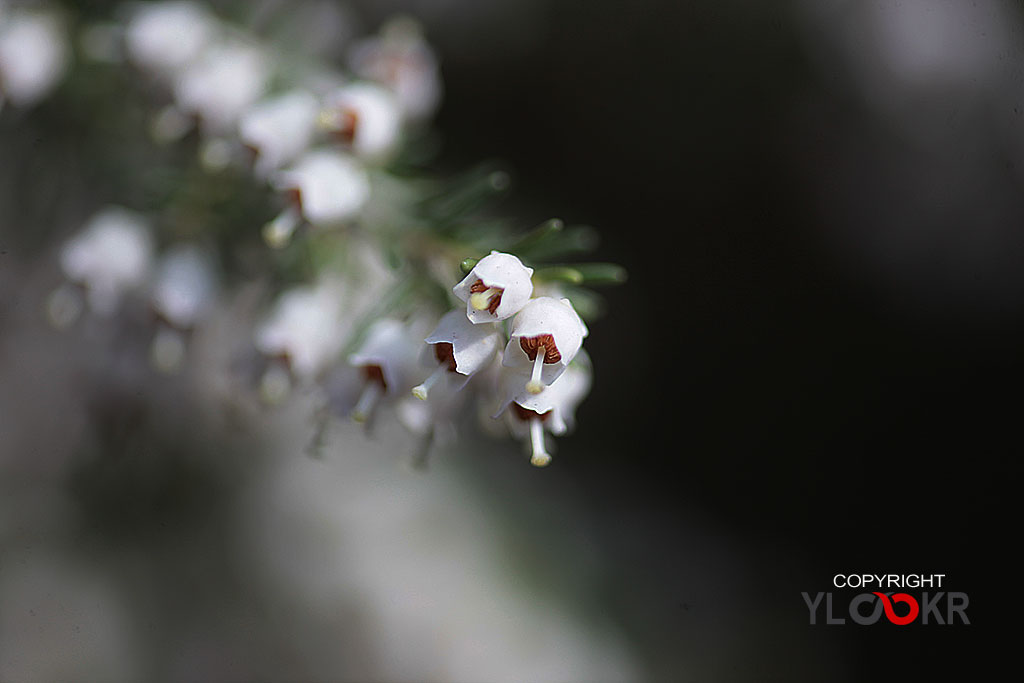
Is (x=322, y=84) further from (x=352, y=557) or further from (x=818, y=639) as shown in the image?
(x=818, y=639)

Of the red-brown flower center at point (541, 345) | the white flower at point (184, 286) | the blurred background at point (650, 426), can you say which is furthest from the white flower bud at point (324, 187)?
the blurred background at point (650, 426)

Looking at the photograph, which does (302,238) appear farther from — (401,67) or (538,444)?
(538,444)

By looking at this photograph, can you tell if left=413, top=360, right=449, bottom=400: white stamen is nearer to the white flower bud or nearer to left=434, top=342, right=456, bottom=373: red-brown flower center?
left=434, top=342, right=456, bottom=373: red-brown flower center

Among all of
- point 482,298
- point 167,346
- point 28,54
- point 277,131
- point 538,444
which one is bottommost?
point 538,444

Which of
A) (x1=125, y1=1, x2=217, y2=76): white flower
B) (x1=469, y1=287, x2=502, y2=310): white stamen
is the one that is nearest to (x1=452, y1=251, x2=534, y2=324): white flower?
(x1=469, y1=287, x2=502, y2=310): white stamen

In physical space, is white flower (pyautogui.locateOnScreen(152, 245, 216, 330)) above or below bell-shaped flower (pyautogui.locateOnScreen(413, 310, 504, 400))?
above

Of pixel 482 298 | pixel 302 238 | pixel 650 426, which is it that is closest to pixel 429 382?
pixel 482 298

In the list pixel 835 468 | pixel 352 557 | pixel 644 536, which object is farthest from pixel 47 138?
pixel 835 468
